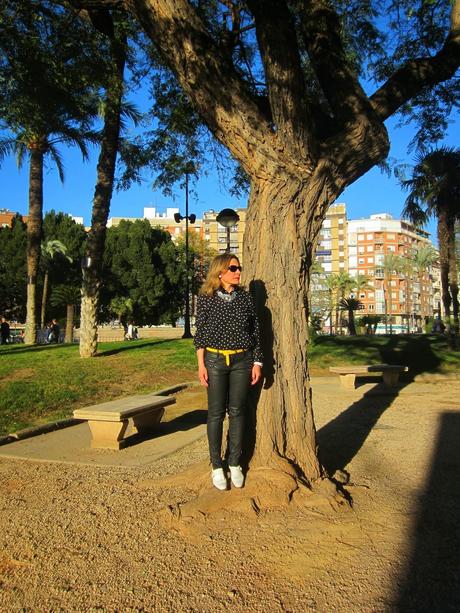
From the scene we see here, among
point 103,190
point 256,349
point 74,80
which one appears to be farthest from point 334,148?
point 103,190

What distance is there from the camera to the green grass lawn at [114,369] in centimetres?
817

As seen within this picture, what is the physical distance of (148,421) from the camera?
6523mm

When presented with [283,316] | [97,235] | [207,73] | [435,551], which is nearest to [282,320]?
[283,316]

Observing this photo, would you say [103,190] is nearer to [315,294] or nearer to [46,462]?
[46,462]

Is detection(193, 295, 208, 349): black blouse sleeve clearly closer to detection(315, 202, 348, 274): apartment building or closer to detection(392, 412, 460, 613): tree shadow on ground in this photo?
detection(392, 412, 460, 613): tree shadow on ground

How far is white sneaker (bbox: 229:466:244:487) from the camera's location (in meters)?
3.67

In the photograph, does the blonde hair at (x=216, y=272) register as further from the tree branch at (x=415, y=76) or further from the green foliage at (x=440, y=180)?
the green foliage at (x=440, y=180)

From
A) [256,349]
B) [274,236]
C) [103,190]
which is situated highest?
[103,190]

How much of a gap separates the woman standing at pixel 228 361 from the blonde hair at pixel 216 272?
3 centimetres

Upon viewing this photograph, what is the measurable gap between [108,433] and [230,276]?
285 cm

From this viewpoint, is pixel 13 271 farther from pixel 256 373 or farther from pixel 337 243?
pixel 337 243

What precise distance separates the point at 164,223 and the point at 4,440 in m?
107

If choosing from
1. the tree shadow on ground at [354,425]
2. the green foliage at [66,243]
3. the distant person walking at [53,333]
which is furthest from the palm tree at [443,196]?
the green foliage at [66,243]

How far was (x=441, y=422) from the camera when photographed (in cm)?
673
